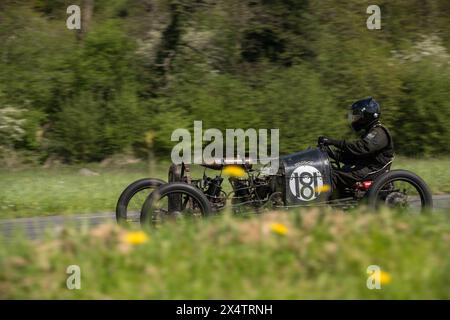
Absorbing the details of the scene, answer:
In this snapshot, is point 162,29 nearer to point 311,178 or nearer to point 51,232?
point 311,178

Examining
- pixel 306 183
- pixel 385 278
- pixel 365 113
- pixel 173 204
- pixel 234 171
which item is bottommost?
pixel 385 278

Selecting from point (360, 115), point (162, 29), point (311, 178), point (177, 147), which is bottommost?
point (311, 178)

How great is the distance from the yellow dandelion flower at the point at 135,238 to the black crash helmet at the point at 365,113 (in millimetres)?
3837

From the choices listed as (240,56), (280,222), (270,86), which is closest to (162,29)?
(240,56)

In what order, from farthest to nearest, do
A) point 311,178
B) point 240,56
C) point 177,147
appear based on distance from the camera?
point 240,56 → point 177,147 → point 311,178

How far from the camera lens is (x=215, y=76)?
60.3ft

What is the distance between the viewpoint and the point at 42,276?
211 inches

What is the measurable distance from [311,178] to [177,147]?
365 inches

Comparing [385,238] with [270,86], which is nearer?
[385,238]

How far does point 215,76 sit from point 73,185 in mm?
5954

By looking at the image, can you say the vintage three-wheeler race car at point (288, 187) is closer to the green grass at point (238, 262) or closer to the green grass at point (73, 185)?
the green grass at point (238, 262)

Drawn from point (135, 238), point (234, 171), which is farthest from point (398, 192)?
point (135, 238)

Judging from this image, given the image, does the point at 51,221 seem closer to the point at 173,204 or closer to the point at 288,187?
the point at 173,204

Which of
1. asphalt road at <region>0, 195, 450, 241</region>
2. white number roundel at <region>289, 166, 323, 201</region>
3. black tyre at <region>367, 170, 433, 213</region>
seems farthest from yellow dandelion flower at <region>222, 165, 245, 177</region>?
asphalt road at <region>0, 195, 450, 241</region>
